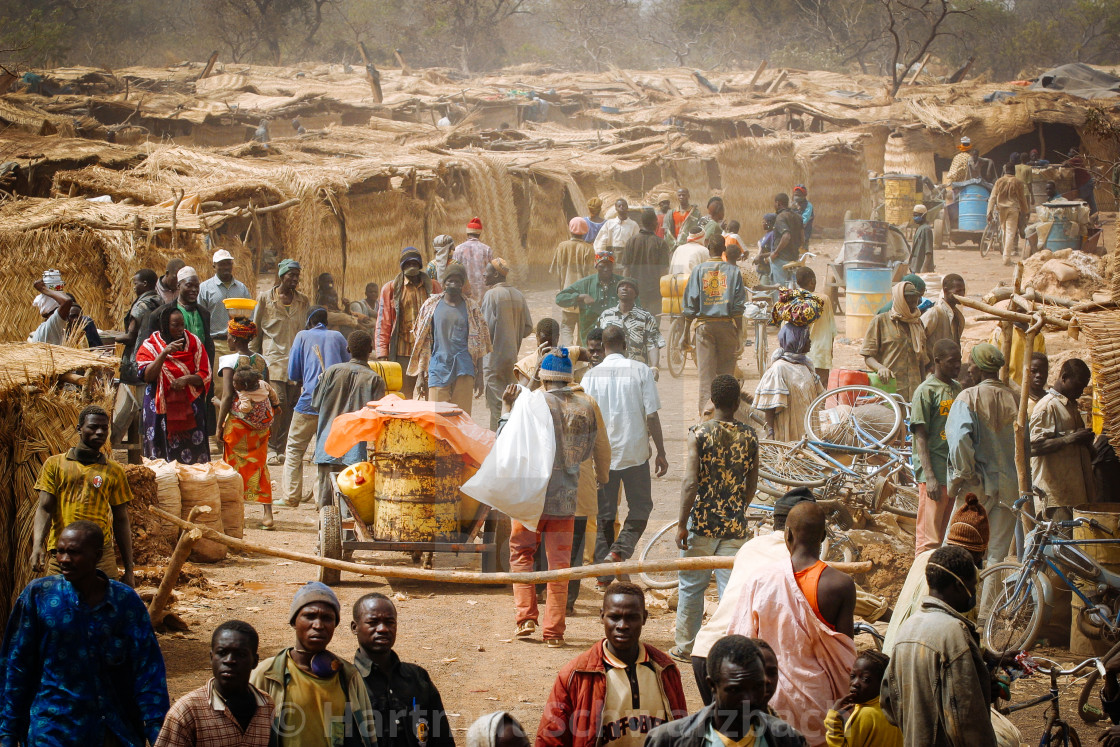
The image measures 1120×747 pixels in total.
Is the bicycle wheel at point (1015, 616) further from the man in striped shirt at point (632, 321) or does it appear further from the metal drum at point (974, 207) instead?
the metal drum at point (974, 207)

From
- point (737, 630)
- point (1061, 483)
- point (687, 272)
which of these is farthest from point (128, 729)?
point (687, 272)

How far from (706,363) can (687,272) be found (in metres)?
3.62

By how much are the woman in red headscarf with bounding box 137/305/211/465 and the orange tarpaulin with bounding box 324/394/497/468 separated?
204cm

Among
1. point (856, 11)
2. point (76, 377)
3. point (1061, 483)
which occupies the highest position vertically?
point (856, 11)

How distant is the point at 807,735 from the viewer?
4105mm

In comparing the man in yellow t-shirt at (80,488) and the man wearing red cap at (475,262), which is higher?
the man wearing red cap at (475,262)

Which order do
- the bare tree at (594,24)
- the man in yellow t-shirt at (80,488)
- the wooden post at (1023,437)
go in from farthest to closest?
the bare tree at (594,24)
the wooden post at (1023,437)
the man in yellow t-shirt at (80,488)

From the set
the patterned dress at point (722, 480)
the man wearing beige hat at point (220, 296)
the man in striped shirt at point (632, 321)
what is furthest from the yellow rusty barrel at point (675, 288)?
the patterned dress at point (722, 480)

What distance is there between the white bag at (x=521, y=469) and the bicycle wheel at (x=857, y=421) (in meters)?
3.13

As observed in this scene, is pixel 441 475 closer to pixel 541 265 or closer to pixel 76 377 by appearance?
pixel 76 377

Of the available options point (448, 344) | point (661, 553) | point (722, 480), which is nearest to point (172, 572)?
point (722, 480)

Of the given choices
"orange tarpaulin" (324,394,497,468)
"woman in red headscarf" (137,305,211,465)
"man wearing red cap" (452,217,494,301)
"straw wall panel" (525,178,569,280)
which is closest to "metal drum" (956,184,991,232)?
"straw wall panel" (525,178,569,280)

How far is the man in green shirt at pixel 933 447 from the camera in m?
7.63

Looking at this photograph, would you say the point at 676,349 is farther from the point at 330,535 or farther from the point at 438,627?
the point at 438,627
